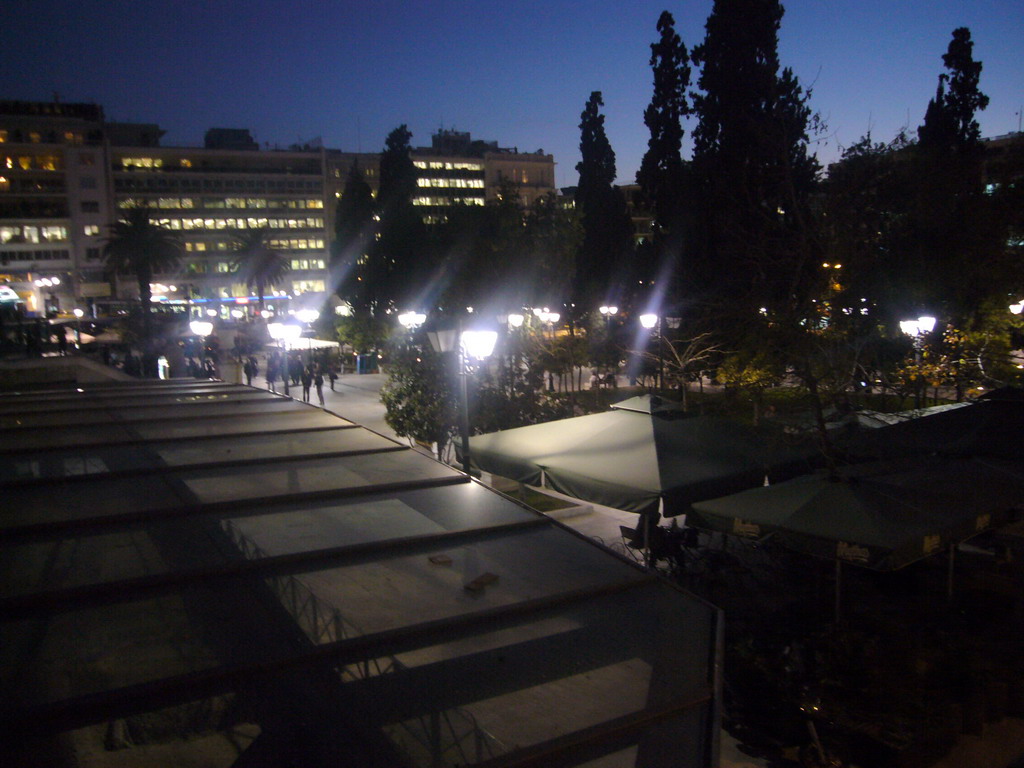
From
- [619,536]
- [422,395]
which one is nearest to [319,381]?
[422,395]

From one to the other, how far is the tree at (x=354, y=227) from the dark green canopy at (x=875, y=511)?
46.2 m

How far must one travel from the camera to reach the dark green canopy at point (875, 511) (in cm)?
714

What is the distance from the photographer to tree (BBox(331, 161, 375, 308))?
5319 cm

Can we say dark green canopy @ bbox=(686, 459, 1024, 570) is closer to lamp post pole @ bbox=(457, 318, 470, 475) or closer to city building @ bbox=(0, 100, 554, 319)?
lamp post pole @ bbox=(457, 318, 470, 475)

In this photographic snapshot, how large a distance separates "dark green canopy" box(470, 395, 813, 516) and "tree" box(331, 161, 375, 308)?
43072 mm

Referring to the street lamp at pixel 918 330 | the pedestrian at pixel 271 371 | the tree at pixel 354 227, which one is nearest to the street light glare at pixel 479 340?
the street lamp at pixel 918 330

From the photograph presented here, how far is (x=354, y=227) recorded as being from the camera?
53.9 m

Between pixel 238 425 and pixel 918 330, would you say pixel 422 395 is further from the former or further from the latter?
pixel 918 330

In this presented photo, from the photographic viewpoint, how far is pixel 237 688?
2479 mm

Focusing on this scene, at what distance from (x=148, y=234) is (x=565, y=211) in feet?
121

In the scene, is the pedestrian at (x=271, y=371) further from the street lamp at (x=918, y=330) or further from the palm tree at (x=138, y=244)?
the palm tree at (x=138, y=244)

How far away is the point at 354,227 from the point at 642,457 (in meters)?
48.3

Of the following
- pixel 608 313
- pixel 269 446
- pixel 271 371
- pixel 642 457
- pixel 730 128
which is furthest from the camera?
pixel 608 313

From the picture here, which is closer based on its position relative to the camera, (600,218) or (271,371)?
(271,371)
